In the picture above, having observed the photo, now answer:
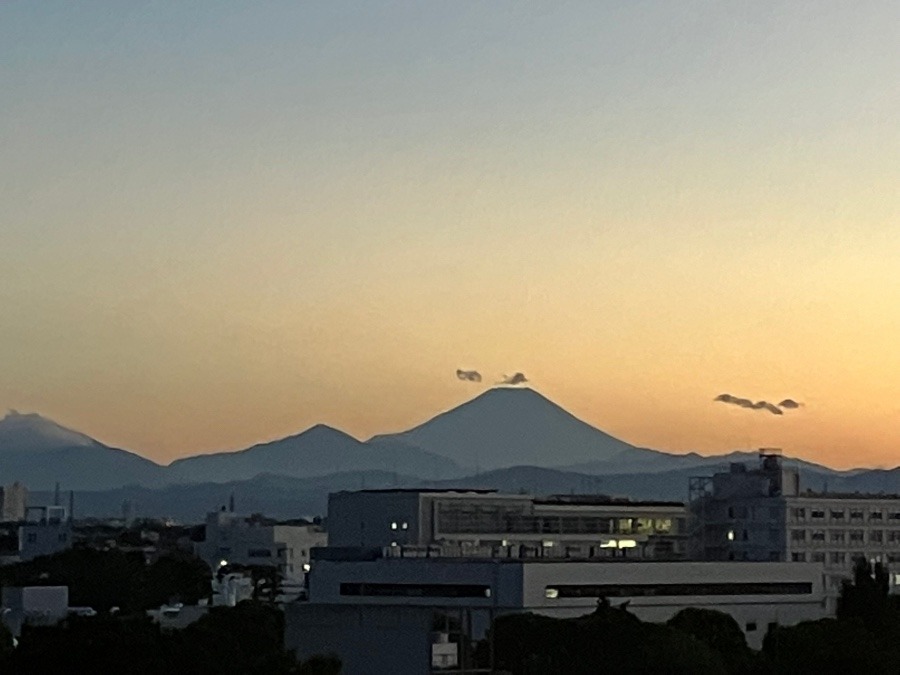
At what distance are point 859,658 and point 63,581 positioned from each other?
5291 centimetres

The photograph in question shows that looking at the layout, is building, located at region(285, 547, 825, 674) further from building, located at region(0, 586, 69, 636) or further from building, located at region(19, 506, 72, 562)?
building, located at region(19, 506, 72, 562)

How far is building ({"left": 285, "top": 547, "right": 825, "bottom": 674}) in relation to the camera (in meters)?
62.7

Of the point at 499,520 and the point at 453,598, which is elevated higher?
the point at 499,520

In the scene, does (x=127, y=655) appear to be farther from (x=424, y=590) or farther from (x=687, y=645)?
(x=424, y=590)

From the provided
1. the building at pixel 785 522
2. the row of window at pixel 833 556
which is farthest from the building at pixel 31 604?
the row of window at pixel 833 556

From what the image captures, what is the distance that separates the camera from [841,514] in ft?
319

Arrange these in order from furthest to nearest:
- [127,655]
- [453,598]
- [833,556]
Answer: [833,556]
[453,598]
[127,655]

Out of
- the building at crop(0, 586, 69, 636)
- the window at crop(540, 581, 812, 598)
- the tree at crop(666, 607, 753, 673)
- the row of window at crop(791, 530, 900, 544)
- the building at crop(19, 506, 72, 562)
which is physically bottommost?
the tree at crop(666, 607, 753, 673)

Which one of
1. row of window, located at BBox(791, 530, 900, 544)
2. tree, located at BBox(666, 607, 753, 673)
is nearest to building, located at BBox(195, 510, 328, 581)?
row of window, located at BBox(791, 530, 900, 544)

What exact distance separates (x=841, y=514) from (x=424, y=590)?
120 ft

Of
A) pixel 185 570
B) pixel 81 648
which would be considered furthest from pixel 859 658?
pixel 185 570

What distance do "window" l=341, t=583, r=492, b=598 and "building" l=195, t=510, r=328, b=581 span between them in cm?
6752

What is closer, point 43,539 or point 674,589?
point 674,589

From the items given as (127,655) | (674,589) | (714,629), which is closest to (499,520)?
(674,589)
